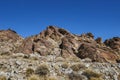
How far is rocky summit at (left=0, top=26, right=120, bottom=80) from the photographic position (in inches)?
977

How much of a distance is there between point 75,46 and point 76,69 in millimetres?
18903

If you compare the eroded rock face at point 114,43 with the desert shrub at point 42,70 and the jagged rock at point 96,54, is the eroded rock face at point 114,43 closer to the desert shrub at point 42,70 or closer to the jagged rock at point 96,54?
the jagged rock at point 96,54

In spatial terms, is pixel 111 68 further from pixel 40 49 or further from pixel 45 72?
pixel 40 49

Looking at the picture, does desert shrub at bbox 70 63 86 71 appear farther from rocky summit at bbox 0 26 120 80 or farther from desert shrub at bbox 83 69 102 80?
desert shrub at bbox 83 69 102 80

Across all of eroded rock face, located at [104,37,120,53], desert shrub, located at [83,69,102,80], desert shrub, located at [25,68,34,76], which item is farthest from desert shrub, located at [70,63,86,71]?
eroded rock face, located at [104,37,120,53]

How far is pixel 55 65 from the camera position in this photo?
2764 centimetres

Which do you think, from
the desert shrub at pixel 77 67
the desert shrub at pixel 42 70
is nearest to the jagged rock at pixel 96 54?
the desert shrub at pixel 77 67

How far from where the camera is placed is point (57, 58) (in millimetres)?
38062

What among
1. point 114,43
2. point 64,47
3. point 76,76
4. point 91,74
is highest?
point 114,43

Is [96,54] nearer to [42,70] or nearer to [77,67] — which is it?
[77,67]

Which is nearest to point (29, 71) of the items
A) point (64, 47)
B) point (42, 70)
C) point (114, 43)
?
point (42, 70)

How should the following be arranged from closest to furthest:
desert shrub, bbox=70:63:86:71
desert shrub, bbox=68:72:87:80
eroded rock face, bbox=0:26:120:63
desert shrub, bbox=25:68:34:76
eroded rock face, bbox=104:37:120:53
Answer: desert shrub, bbox=68:72:87:80
desert shrub, bbox=25:68:34:76
desert shrub, bbox=70:63:86:71
eroded rock face, bbox=0:26:120:63
eroded rock face, bbox=104:37:120:53

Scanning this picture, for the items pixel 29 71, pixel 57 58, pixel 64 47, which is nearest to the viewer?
pixel 29 71

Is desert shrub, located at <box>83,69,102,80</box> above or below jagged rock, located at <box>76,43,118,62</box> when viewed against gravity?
below
